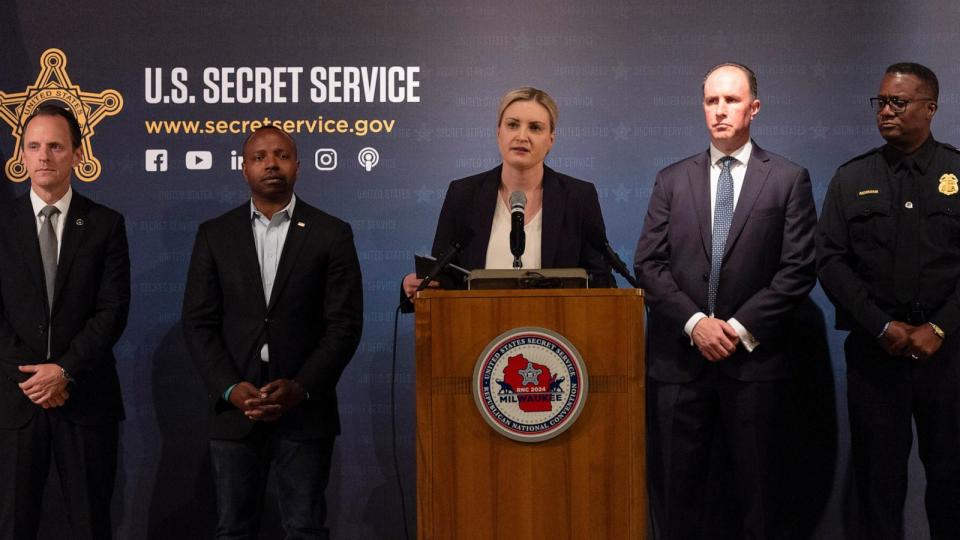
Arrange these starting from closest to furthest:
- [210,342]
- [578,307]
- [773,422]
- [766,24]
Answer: [578,307]
[210,342]
[773,422]
[766,24]

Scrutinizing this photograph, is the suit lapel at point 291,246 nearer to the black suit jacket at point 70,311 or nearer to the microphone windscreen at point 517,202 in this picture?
the black suit jacket at point 70,311

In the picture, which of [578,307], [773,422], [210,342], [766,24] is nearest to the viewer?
[578,307]

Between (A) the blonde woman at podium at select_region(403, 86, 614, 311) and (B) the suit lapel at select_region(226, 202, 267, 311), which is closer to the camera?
(B) the suit lapel at select_region(226, 202, 267, 311)

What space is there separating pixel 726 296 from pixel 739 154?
0.60m

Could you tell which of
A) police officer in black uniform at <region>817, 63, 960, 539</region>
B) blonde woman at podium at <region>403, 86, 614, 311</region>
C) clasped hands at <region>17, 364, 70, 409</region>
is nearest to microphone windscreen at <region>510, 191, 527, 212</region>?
blonde woman at podium at <region>403, 86, 614, 311</region>

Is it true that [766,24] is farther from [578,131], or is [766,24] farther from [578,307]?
[578,307]

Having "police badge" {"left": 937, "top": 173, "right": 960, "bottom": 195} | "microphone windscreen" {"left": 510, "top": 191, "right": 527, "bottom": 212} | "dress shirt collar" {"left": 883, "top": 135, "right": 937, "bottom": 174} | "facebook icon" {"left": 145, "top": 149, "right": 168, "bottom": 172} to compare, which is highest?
"facebook icon" {"left": 145, "top": 149, "right": 168, "bottom": 172}

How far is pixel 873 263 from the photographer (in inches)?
155

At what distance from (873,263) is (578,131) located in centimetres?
147

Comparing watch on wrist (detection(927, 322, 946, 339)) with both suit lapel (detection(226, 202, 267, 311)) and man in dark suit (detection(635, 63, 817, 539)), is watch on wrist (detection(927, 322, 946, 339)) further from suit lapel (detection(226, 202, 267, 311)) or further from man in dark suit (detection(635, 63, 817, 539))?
suit lapel (detection(226, 202, 267, 311))

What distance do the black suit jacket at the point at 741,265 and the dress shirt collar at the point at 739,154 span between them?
0.09ft

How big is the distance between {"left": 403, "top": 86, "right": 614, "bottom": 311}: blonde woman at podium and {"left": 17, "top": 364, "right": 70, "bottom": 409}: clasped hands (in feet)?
4.82

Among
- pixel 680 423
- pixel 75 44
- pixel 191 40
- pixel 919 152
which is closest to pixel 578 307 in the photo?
pixel 680 423

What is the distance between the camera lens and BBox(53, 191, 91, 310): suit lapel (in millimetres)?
3916
